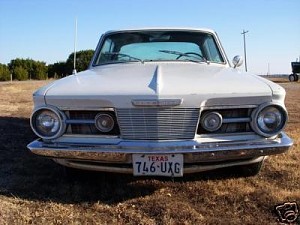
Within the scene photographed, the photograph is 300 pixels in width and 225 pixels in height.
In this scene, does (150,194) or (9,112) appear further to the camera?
(9,112)

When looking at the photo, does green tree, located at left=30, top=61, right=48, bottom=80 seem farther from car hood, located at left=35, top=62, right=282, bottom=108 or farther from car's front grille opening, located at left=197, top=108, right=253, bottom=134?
car's front grille opening, located at left=197, top=108, right=253, bottom=134

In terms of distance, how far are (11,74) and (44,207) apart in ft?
136

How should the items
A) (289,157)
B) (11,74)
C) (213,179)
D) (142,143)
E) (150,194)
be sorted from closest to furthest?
(142,143) → (150,194) → (213,179) → (289,157) → (11,74)

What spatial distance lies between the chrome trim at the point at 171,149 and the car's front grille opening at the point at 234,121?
0.13 metres

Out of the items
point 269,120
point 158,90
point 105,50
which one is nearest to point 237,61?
point 105,50

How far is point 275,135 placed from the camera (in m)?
3.62

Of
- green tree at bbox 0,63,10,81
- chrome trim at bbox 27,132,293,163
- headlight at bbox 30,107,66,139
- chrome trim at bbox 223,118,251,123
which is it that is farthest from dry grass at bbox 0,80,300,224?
green tree at bbox 0,63,10,81

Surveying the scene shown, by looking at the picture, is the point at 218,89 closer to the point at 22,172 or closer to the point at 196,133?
the point at 196,133

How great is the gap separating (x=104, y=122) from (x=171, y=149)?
61cm

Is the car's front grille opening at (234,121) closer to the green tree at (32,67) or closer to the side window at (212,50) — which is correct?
the side window at (212,50)

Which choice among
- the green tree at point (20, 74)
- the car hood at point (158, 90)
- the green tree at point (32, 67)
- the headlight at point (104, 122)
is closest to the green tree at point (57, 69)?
the green tree at point (32, 67)


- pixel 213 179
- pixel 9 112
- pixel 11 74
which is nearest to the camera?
pixel 213 179

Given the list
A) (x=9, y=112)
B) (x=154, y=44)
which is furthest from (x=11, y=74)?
(x=154, y=44)

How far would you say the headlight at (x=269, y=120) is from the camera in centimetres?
356
